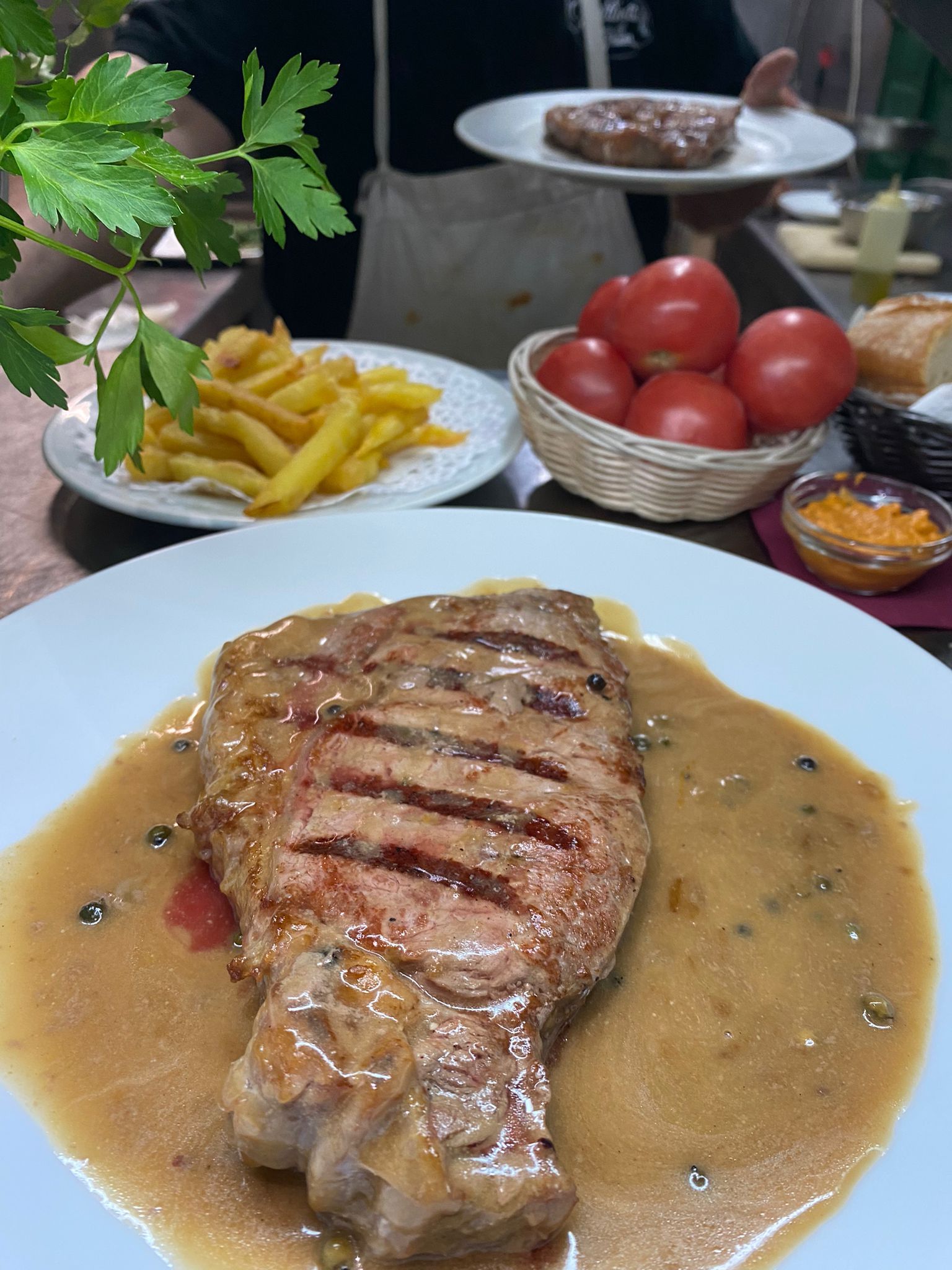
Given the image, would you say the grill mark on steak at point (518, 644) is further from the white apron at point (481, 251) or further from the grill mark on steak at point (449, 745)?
the white apron at point (481, 251)

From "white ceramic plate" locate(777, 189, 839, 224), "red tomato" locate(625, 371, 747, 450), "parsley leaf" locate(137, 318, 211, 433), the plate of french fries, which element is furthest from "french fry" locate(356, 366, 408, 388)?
"white ceramic plate" locate(777, 189, 839, 224)

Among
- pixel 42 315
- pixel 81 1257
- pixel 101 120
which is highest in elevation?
pixel 101 120

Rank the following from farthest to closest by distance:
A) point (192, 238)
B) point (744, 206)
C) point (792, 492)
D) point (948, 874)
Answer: point (744, 206) < point (792, 492) < point (192, 238) < point (948, 874)

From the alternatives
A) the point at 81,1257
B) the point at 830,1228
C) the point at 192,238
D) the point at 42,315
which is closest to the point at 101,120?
the point at 42,315

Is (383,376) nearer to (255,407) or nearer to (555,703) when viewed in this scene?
(255,407)

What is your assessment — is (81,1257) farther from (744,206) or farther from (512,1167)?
(744,206)

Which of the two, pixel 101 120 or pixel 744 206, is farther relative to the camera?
pixel 744 206

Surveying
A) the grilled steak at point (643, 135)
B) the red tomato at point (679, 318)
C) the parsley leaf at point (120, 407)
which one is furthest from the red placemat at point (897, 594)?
the parsley leaf at point (120, 407)

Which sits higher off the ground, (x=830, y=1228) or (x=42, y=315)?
(x=42, y=315)
